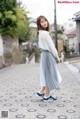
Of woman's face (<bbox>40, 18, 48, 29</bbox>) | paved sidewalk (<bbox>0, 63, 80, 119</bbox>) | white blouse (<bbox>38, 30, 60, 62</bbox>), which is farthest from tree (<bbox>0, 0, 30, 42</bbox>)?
white blouse (<bbox>38, 30, 60, 62</bbox>)

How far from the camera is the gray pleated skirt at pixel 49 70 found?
6218mm

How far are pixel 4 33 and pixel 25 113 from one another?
632 inches

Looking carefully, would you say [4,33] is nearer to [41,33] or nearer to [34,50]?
[41,33]

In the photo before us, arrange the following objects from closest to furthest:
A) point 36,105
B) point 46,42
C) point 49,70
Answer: point 36,105 < point 46,42 < point 49,70

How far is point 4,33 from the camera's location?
68.8 ft

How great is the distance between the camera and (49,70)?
624cm

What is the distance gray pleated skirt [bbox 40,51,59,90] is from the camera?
6218mm

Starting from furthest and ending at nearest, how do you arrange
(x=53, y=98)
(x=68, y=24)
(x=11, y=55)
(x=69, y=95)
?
(x=68, y=24) < (x=11, y=55) < (x=69, y=95) < (x=53, y=98)

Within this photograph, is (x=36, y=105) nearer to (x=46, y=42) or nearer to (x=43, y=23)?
(x=46, y=42)

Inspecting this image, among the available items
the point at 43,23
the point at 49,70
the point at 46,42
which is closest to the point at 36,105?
the point at 49,70

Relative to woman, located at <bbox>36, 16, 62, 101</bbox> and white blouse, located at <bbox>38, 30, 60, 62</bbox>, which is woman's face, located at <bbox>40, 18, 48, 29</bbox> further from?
white blouse, located at <bbox>38, 30, 60, 62</bbox>

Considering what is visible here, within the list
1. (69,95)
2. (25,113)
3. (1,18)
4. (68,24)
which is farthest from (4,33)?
(68,24)

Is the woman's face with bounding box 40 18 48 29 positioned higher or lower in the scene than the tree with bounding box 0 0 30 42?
lower

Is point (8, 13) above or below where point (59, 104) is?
above
